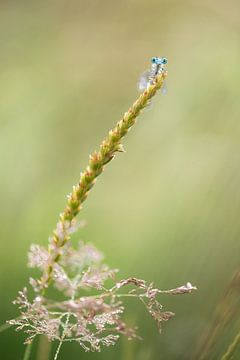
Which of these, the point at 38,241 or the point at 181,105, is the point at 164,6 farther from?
the point at 38,241

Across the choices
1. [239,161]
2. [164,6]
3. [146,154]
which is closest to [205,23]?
[164,6]

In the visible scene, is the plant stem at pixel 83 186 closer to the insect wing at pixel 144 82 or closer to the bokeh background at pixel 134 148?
the insect wing at pixel 144 82

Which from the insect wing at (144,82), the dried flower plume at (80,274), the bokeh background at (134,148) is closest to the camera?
the dried flower plume at (80,274)

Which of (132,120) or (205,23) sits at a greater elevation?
(205,23)

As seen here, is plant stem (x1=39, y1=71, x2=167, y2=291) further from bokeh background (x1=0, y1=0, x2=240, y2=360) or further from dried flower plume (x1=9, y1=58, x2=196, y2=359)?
bokeh background (x1=0, y1=0, x2=240, y2=360)

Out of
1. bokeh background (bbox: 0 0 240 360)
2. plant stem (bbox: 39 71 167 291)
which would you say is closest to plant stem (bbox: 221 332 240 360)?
bokeh background (bbox: 0 0 240 360)

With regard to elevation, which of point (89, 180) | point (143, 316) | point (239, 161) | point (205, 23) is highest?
point (205, 23)

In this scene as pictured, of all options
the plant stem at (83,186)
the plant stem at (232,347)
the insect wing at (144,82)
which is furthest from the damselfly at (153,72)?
the plant stem at (232,347)
